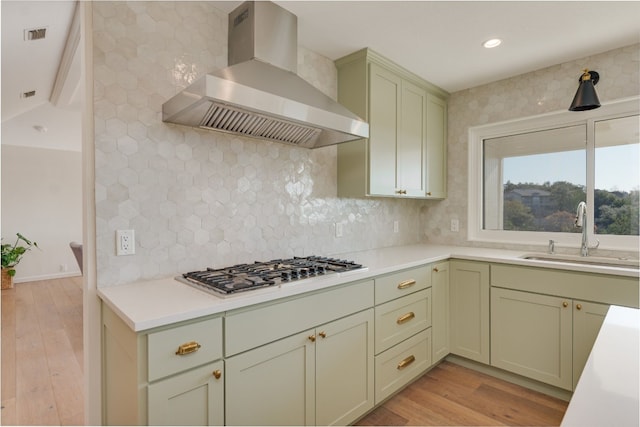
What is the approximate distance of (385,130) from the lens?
2494 millimetres

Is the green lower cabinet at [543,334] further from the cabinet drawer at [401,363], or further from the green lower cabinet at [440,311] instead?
the cabinet drawer at [401,363]

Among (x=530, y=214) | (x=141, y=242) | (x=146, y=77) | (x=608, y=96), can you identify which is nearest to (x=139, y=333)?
(x=141, y=242)

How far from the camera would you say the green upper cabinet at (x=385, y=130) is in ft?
7.82

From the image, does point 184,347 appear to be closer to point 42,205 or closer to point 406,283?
point 406,283

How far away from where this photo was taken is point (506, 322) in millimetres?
2365

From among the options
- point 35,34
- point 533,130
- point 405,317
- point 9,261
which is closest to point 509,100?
point 533,130

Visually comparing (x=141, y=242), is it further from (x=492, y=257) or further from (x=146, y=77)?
(x=492, y=257)

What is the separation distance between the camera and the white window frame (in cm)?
238

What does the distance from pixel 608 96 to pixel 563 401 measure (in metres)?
2.13

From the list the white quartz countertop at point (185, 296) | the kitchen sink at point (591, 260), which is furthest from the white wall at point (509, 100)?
the white quartz countertop at point (185, 296)

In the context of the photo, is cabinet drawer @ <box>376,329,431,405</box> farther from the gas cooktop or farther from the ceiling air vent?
the ceiling air vent

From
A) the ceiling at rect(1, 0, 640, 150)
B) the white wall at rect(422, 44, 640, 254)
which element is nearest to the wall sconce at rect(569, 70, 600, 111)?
the ceiling at rect(1, 0, 640, 150)

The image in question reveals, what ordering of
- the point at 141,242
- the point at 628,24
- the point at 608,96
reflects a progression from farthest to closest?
the point at 608,96, the point at 628,24, the point at 141,242

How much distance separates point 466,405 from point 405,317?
2.17 feet
